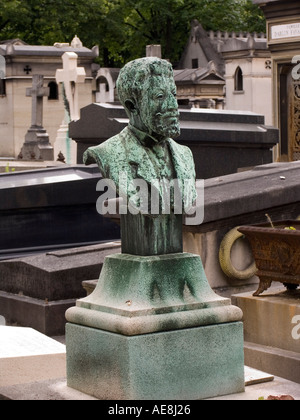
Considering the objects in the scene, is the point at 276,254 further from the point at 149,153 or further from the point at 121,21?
the point at 121,21

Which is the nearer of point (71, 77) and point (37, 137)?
point (71, 77)

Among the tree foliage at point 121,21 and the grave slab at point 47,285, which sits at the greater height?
the tree foliage at point 121,21

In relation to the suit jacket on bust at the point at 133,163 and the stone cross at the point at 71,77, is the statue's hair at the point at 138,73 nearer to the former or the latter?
the suit jacket on bust at the point at 133,163

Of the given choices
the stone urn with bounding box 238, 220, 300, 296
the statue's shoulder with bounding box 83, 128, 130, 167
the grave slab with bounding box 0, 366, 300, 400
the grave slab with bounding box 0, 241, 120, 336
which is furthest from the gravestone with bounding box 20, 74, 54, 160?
the statue's shoulder with bounding box 83, 128, 130, 167

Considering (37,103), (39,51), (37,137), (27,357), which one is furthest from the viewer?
(39,51)

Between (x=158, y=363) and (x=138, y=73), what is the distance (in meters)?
1.38

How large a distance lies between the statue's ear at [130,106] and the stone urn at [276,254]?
1786 millimetres

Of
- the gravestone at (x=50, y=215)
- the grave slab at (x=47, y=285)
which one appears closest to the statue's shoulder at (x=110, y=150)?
the grave slab at (x=47, y=285)

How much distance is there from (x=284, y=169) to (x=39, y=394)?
4277mm

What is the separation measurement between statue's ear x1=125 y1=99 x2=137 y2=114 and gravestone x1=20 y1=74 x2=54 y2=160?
18016 mm

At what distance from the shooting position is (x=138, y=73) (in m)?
5.00

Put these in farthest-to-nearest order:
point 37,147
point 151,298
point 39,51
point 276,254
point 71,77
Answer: point 39,51
point 37,147
point 71,77
point 276,254
point 151,298

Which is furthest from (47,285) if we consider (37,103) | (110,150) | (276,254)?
(37,103)

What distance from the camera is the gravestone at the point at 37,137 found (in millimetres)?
23617
